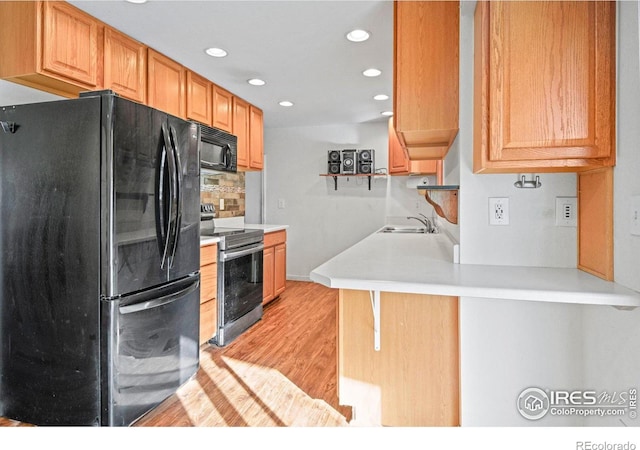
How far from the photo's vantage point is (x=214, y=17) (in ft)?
7.25

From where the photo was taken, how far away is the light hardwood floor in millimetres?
1856

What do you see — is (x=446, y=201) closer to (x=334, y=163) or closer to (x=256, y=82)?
(x=256, y=82)

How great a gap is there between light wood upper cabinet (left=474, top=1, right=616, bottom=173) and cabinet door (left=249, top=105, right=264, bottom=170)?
3.07 metres

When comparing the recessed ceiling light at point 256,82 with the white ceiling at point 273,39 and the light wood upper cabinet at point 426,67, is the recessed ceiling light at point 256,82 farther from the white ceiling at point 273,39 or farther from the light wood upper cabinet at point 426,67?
the light wood upper cabinet at point 426,67

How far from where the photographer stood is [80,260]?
1.69 meters

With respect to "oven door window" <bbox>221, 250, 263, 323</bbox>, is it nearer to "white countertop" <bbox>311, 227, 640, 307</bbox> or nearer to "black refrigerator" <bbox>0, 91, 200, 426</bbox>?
"black refrigerator" <bbox>0, 91, 200, 426</bbox>

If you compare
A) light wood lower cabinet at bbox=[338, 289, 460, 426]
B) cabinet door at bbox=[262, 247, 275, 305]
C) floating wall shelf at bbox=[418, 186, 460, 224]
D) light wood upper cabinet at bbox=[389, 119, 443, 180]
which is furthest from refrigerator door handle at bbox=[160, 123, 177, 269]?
light wood upper cabinet at bbox=[389, 119, 443, 180]

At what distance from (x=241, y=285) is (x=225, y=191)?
168cm

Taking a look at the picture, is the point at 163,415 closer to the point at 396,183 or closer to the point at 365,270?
the point at 365,270

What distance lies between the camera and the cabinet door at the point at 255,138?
13.5ft

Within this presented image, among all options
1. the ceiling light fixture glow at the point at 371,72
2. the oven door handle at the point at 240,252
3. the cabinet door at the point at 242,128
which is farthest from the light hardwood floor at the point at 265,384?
the ceiling light fixture glow at the point at 371,72

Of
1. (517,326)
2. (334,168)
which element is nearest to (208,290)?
(517,326)
